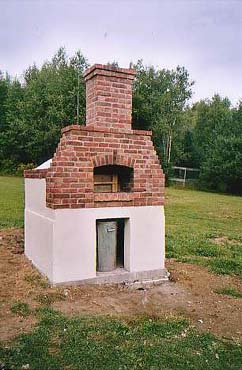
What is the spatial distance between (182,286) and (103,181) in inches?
73.5

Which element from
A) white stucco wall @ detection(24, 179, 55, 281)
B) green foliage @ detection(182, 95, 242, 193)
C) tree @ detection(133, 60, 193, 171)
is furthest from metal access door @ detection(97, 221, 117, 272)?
tree @ detection(133, 60, 193, 171)

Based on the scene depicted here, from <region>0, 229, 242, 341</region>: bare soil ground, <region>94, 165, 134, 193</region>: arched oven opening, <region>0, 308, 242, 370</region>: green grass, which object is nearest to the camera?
<region>0, 308, 242, 370</region>: green grass

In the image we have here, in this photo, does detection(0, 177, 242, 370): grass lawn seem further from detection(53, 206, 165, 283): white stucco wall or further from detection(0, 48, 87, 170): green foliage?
detection(0, 48, 87, 170): green foliage

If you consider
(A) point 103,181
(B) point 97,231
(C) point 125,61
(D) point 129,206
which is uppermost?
(C) point 125,61

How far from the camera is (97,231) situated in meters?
5.19

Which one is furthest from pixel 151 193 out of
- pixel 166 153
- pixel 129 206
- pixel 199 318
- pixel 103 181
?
pixel 166 153

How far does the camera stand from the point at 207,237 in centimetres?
913

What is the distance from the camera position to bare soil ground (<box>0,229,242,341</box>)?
387cm

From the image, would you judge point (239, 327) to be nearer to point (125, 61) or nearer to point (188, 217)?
point (188, 217)

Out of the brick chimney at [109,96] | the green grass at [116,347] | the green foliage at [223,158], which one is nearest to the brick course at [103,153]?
the brick chimney at [109,96]

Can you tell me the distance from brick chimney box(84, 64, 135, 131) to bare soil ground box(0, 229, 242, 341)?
7.45 ft

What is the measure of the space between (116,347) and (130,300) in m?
1.30

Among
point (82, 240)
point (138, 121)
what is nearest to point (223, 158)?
point (138, 121)

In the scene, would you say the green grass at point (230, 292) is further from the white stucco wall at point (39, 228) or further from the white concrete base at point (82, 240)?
the white stucco wall at point (39, 228)
